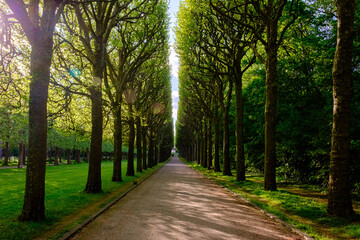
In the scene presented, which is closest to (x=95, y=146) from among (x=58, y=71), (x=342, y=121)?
(x=58, y=71)

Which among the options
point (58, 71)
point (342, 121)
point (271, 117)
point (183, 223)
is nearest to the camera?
point (183, 223)

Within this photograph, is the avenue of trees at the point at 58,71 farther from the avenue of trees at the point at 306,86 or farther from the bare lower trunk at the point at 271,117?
the bare lower trunk at the point at 271,117

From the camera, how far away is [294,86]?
15.8 meters

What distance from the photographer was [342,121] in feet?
24.6

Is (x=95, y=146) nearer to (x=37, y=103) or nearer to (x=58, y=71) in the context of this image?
(x=58, y=71)

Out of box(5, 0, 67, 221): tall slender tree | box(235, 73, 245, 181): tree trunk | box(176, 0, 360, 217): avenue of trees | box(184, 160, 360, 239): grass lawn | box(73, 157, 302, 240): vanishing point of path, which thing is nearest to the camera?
box(73, 157, 302, 240): vanishing point of path

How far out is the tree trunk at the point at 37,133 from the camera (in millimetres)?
7188

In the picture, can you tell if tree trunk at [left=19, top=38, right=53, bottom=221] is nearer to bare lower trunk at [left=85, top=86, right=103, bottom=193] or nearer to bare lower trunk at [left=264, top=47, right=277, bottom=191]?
bare lower trunk at [left=85, top=86, right=103, bottom=193]

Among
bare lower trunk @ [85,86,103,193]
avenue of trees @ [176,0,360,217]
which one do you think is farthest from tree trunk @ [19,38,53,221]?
avenue of trees @ [176,0,360,217]

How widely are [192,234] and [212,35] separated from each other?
1555 centimetres

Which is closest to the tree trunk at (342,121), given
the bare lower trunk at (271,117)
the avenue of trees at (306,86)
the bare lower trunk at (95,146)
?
the avenue of trees at (306,86)

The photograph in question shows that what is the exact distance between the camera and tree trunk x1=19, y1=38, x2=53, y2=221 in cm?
719

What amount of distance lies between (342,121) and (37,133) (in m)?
9.36

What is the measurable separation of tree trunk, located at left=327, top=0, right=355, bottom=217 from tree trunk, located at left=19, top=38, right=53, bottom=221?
9.01 metres
